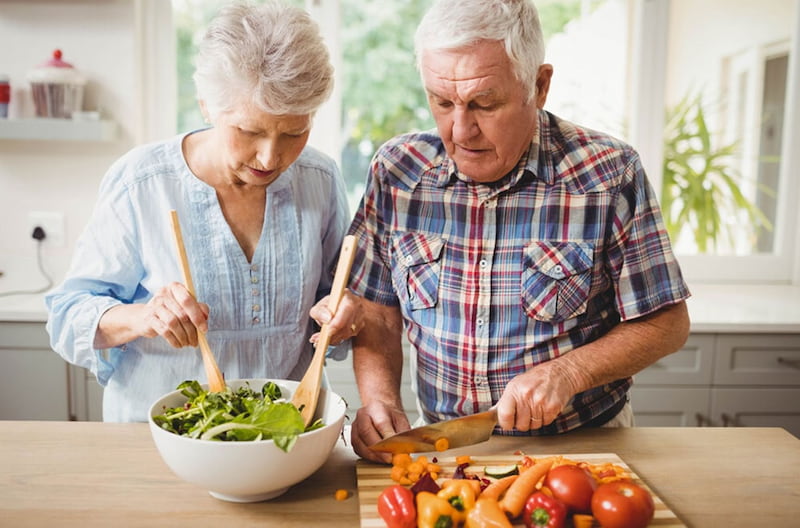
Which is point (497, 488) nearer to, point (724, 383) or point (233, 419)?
point (233, 419)

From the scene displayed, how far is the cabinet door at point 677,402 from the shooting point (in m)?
2.36

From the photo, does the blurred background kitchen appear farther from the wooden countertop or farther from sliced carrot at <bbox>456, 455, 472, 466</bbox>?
sliced carrot at <bbox>456, 455, 472, 466</bbox>

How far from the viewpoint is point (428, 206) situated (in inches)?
56.8

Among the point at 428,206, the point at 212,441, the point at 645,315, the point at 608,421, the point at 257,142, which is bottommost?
the point at 608,421

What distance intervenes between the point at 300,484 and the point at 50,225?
Answer: 197 cm

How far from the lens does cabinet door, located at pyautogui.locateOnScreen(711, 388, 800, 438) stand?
93.4 inches

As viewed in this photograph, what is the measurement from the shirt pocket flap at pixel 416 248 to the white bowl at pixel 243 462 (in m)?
0.48

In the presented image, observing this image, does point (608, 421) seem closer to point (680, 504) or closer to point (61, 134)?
Answer: point (680, 504)

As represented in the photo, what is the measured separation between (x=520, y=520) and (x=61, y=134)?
2.10m

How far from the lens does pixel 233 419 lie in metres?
0.97

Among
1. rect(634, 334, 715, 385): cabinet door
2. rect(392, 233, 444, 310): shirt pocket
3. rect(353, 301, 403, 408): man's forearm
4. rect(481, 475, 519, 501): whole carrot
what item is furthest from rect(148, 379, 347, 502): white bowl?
rect(634, 334, 715, 385): cabinet door

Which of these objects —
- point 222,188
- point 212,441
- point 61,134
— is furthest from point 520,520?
point 61,134

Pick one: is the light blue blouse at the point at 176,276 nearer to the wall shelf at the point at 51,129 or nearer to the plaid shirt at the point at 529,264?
the plaid shirt at the point at 529,264

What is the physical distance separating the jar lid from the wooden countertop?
1.54 m
